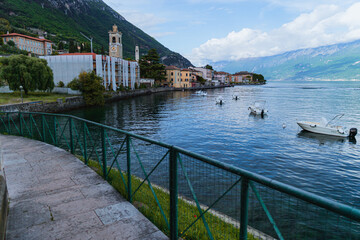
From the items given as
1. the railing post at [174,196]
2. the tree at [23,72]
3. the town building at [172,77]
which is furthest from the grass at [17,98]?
the town building at [172,77]

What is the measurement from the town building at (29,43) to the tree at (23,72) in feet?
189

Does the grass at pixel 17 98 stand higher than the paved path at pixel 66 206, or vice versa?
the grass at pixel 17 98

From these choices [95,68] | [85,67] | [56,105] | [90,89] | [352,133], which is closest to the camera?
[352,133]

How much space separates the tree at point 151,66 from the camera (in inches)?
4348

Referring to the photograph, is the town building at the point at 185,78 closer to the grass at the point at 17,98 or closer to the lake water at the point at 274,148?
the grass at the point at 17,98

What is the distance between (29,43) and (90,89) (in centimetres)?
8130

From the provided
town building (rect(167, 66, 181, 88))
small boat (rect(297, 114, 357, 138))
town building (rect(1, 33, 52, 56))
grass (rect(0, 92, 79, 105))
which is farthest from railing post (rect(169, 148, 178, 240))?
town building (rect(167, 66, 181, 88))

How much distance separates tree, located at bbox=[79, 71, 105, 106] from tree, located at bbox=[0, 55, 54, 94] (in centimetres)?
754

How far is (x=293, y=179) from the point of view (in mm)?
15453

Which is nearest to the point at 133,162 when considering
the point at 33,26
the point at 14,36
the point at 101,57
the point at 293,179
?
the point at 293,179

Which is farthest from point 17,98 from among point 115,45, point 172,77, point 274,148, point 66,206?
point 172,77

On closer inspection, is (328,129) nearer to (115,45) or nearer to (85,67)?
(85,67)

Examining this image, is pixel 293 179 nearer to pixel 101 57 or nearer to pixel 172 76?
pixel 101 57

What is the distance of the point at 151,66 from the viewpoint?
11025 cm
